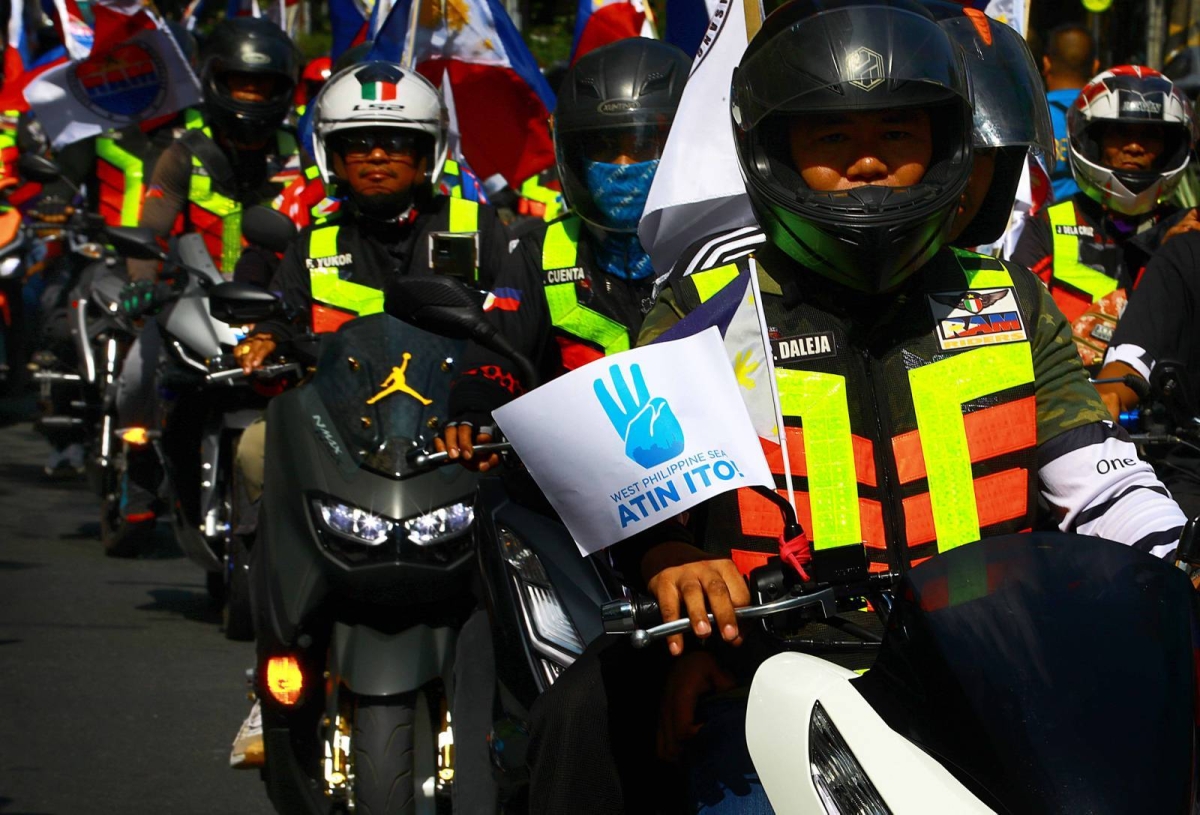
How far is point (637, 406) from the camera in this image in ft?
8.41

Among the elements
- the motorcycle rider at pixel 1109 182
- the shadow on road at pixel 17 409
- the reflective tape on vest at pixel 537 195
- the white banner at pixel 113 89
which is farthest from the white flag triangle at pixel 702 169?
the shadow on road at pixel 17 409

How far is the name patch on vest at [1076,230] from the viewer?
6863 mm

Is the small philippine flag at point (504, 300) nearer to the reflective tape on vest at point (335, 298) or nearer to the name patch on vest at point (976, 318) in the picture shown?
the reflective tape on vest at point (335, 298)

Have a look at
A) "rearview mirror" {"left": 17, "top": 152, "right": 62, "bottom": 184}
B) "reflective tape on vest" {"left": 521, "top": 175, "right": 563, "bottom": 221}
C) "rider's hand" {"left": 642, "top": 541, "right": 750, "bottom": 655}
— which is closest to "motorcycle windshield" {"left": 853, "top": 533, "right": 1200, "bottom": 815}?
"rider's hand" {"left": 642, "top": 541, "right": 750, "bottom": 655}

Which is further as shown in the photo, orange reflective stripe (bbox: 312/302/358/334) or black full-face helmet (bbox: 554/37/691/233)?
orange reflective stripe (bbox: 312/302/358/334)

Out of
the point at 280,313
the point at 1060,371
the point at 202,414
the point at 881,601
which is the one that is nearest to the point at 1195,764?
the point at 881,601

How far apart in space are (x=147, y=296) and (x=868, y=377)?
5.41 meters

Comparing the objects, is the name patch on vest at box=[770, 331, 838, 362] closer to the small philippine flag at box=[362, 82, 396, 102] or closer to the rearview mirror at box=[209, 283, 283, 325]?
the rearview mirror at box=[209, 283, 283, 325]

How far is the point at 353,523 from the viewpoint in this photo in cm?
437

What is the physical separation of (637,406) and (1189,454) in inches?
119

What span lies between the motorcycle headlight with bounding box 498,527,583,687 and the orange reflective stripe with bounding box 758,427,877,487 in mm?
706

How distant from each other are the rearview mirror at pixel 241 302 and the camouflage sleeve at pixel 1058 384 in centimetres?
256

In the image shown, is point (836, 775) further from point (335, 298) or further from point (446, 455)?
point (335, 298)

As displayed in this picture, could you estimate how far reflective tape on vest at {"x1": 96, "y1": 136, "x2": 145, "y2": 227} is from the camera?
36.9 feet
